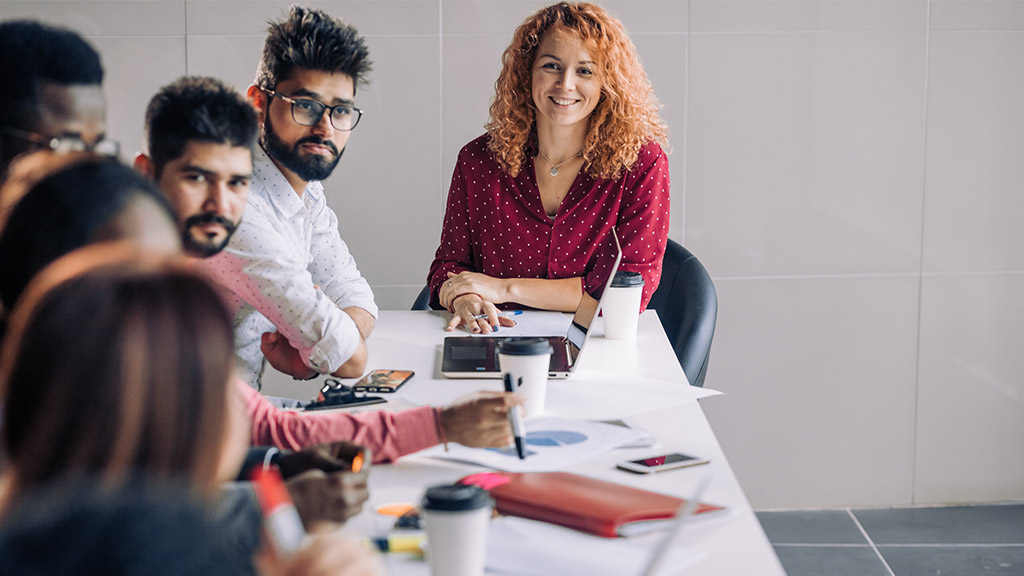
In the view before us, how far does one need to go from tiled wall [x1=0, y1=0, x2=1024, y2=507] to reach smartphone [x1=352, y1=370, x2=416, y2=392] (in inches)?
55.1

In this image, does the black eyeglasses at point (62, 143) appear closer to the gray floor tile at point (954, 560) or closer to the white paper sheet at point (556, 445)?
the white paper sheet at point (556, 445)

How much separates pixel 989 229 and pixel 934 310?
1.02 ft

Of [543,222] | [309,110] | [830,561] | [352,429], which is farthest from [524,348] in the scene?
[830,561]

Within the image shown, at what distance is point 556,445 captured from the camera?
1330 millimetres

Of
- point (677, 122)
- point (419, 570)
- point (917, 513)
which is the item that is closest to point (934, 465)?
point (917, 513)

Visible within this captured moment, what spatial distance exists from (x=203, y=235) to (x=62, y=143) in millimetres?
259

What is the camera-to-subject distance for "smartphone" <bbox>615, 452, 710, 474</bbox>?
1235 mm

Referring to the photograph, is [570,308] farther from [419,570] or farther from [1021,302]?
[1021,302]

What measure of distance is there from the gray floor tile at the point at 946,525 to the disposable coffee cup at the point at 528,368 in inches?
73.4

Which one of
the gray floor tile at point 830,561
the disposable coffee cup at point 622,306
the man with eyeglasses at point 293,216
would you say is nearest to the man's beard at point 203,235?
the man with eyeglasses at point 293,216

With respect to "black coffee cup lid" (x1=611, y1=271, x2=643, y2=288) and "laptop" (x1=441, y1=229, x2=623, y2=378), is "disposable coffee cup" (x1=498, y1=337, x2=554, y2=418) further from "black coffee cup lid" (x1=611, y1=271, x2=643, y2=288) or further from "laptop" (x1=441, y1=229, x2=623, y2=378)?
"black coffee cup lid" (x1=611, y1=271, x2=643, y2=288)

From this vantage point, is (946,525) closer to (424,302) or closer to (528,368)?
(424,302)

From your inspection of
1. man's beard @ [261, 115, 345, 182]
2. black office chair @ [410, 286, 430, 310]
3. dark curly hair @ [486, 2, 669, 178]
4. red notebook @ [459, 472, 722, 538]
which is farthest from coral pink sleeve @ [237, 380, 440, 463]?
dark curly hair @ [486, 2, 669, 178]

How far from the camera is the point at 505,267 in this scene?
258 cm
